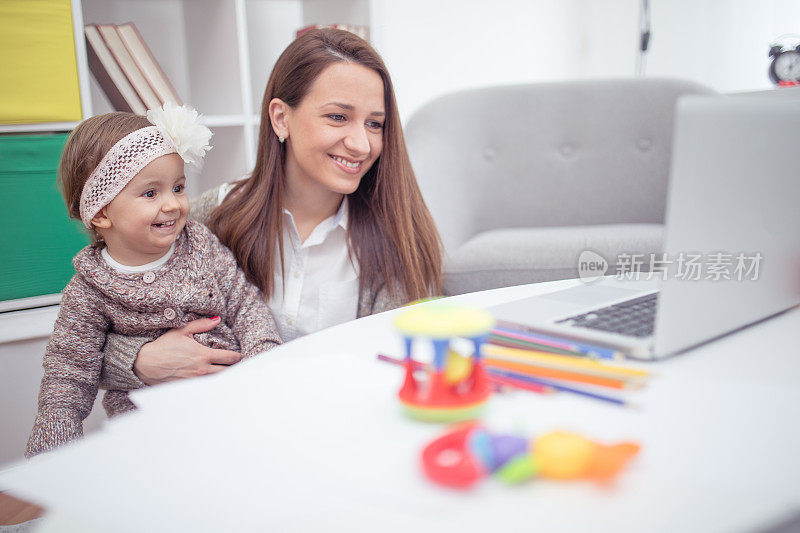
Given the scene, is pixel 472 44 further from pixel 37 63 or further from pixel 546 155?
pixel 37 63

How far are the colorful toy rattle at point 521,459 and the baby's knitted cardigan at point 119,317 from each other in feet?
2.66

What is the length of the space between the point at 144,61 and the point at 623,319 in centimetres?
154

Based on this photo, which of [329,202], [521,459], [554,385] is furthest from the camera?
[329,202]

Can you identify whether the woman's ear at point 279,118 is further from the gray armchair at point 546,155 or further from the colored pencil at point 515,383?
the colored pencil at point 515,383

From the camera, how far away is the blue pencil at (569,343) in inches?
24.8

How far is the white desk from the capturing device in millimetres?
390

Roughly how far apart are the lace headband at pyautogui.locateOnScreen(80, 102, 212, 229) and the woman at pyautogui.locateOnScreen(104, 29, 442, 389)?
241mm

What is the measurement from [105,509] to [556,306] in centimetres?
54

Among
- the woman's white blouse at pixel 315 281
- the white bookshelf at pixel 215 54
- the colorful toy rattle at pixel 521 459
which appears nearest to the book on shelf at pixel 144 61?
the white bookshelf at pixel 215 54

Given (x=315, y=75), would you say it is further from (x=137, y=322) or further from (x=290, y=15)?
(x=290, y=15)

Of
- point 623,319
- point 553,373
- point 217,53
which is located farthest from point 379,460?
point 217,53

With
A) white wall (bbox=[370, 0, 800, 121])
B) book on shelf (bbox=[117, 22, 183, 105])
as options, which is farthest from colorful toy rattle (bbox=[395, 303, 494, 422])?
white wall (bbox=[370, 0, 800, 121])

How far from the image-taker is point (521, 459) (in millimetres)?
426

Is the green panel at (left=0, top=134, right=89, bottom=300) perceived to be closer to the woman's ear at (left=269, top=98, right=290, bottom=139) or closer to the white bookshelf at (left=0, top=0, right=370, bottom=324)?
the white bookshelf at (left=0, top=0, right=370, bottom=324)
